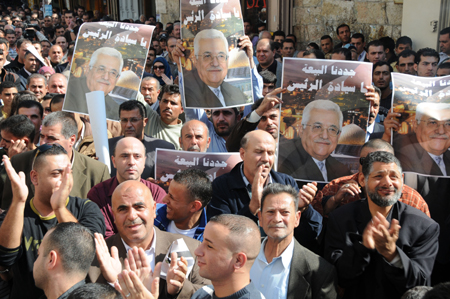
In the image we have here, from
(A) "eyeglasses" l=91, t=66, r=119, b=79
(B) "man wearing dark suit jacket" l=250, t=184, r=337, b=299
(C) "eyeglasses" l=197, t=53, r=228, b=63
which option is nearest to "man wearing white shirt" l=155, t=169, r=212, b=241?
(B) "man wearing dark suit jacket" l=250, t=184, r=337, b=299

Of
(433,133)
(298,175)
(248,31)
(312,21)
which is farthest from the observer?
(248,31)

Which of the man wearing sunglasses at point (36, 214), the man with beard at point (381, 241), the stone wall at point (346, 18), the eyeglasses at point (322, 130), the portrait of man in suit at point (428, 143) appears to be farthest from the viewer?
the stone wall at point (346, 18)

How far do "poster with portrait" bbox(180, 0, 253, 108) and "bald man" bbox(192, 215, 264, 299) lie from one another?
78.4 inches

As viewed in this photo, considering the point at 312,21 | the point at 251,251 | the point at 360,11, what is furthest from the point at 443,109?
the point at 312,21

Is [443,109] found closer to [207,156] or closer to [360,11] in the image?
[207,156]

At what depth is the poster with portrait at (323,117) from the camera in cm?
398

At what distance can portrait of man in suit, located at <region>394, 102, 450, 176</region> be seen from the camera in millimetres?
3734

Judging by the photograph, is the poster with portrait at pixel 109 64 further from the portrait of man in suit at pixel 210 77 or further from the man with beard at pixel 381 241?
the man with beard at pixel 381 241

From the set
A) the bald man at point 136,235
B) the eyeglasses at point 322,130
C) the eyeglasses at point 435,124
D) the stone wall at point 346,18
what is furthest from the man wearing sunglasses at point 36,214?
the stone wall at point 346,18

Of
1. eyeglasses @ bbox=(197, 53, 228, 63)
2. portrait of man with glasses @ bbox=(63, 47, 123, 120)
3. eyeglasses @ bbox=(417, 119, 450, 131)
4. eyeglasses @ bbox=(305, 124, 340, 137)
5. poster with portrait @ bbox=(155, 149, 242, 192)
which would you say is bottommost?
poster with portrait @ bbox=(155, 149, 242, 192)

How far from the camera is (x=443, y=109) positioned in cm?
378

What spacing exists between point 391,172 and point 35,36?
1464 cm

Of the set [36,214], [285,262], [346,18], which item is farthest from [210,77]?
[346,18]

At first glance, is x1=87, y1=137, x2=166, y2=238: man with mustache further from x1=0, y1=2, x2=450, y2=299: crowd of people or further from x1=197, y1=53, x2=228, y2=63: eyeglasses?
x1=197, y1=53, x2=228, y2=63: eyeglasses
